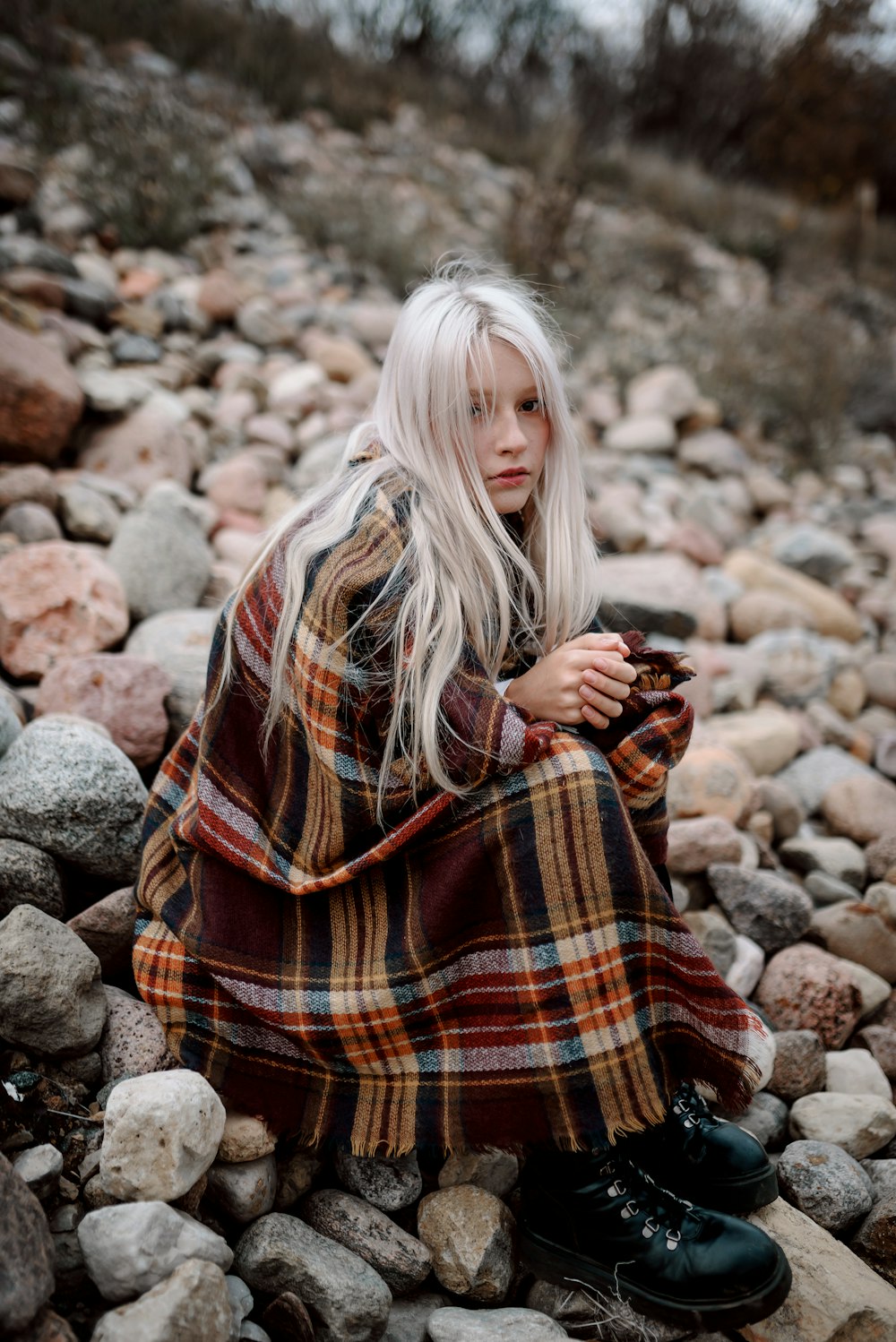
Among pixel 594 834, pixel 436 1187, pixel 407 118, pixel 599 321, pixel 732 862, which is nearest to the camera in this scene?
pixel 594 834

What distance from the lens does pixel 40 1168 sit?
1320 millimetres

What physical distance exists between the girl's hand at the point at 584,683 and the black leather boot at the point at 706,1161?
661 mm

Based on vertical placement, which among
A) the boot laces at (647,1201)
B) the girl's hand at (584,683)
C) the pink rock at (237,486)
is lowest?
the boot laces at (647,1201)

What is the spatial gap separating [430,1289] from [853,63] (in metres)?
12.6

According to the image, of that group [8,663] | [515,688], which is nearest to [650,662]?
[515,688]

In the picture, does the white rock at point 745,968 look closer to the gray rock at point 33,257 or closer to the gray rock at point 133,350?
the gray rock at point 133,350

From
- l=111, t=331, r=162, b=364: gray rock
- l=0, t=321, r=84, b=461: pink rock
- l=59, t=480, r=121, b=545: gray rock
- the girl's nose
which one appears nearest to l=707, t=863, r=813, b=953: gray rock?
the girl's nose

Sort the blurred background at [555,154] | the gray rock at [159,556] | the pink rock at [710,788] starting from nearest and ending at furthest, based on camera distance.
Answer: the pink rock at [710,788] < the gray rock at [159,556] < the blurred background at [555,154]

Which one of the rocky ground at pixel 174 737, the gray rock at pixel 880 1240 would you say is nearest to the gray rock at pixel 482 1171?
the rocky ground at pixel 174 737

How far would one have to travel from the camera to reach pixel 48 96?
16.9 ft

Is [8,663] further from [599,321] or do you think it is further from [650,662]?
[599,321]

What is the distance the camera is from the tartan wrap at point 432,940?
1.45 m

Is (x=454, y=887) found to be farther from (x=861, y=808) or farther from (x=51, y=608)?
(x=861, y=808)

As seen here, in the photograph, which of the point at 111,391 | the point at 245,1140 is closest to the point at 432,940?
the point at 245,1140
